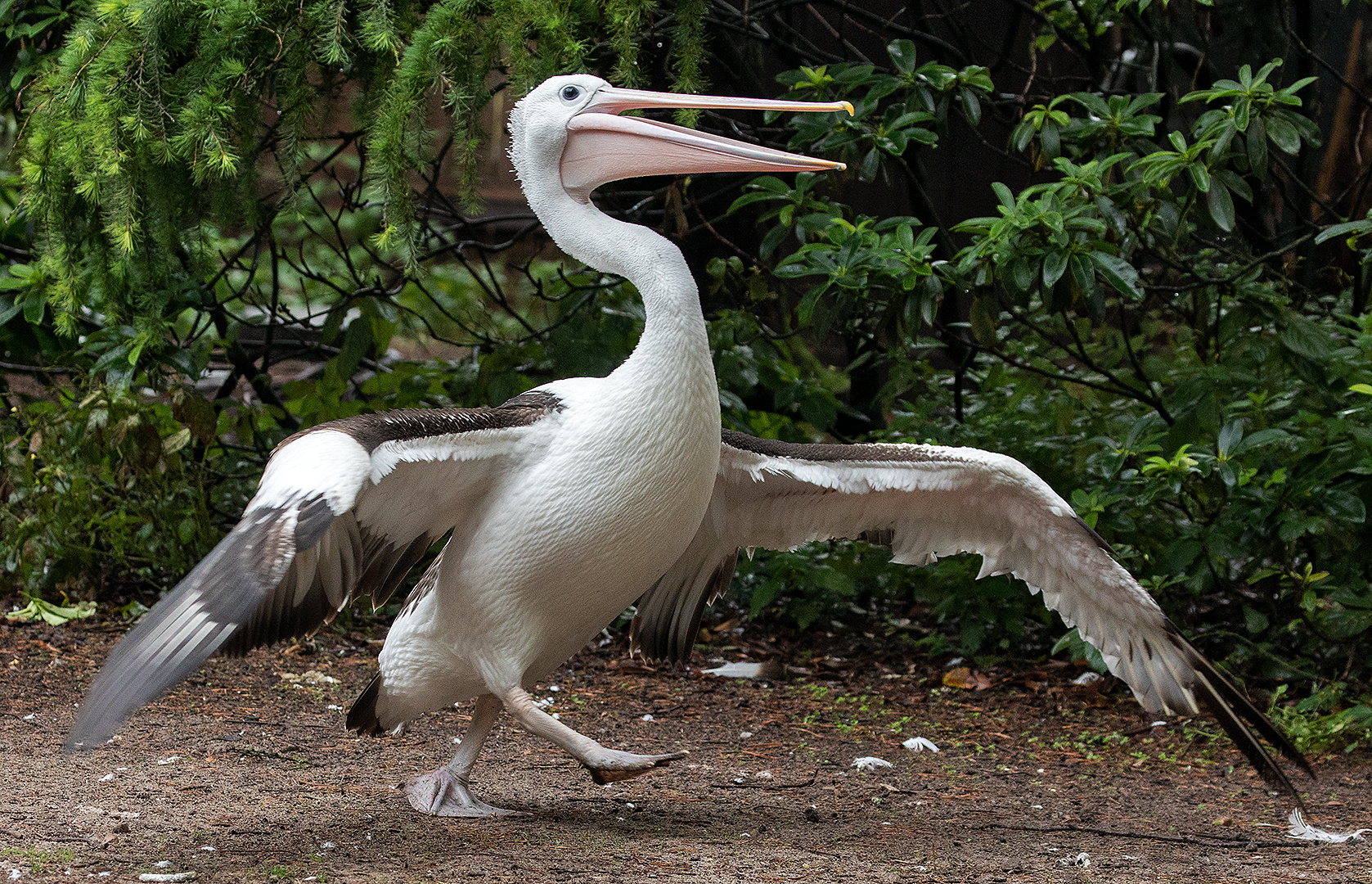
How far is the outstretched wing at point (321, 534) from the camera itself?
2545 mm

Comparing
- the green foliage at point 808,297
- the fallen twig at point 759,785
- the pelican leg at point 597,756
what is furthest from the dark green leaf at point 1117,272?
the pelican leg at point 597,756

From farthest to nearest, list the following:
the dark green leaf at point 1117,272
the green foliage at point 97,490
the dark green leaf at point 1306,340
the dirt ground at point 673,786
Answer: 1. the green foliage at point 97,490
2. the dark green leaf at point 1306,340
3. the dark green leaf at point 1117,272
4. the dirt ground at point 673,786

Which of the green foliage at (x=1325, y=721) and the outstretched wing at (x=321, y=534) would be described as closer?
the outstretched wing at (x=321, y=534)

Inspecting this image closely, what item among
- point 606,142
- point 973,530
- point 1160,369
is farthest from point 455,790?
point 1160,369

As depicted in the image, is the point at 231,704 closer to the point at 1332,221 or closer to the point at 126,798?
the point at 126,798

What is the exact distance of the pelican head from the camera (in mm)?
3488

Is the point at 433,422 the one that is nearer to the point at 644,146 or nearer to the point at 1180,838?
the point at 644,146

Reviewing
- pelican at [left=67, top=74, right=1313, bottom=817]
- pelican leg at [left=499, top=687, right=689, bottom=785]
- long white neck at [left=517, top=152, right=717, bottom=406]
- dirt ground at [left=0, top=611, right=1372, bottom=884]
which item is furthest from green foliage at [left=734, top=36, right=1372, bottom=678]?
pelican leg at [left=499, top=687, right=689, bottom=785]

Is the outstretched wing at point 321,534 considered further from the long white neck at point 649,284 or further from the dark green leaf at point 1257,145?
the dark green leaf at point 1257,145

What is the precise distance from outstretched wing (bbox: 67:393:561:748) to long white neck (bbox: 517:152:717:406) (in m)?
0.31

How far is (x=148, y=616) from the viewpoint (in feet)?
8.61

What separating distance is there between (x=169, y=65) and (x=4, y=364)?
2369mm

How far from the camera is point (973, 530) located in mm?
3945

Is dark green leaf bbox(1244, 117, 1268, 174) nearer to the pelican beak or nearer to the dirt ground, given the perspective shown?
the pelican beak
